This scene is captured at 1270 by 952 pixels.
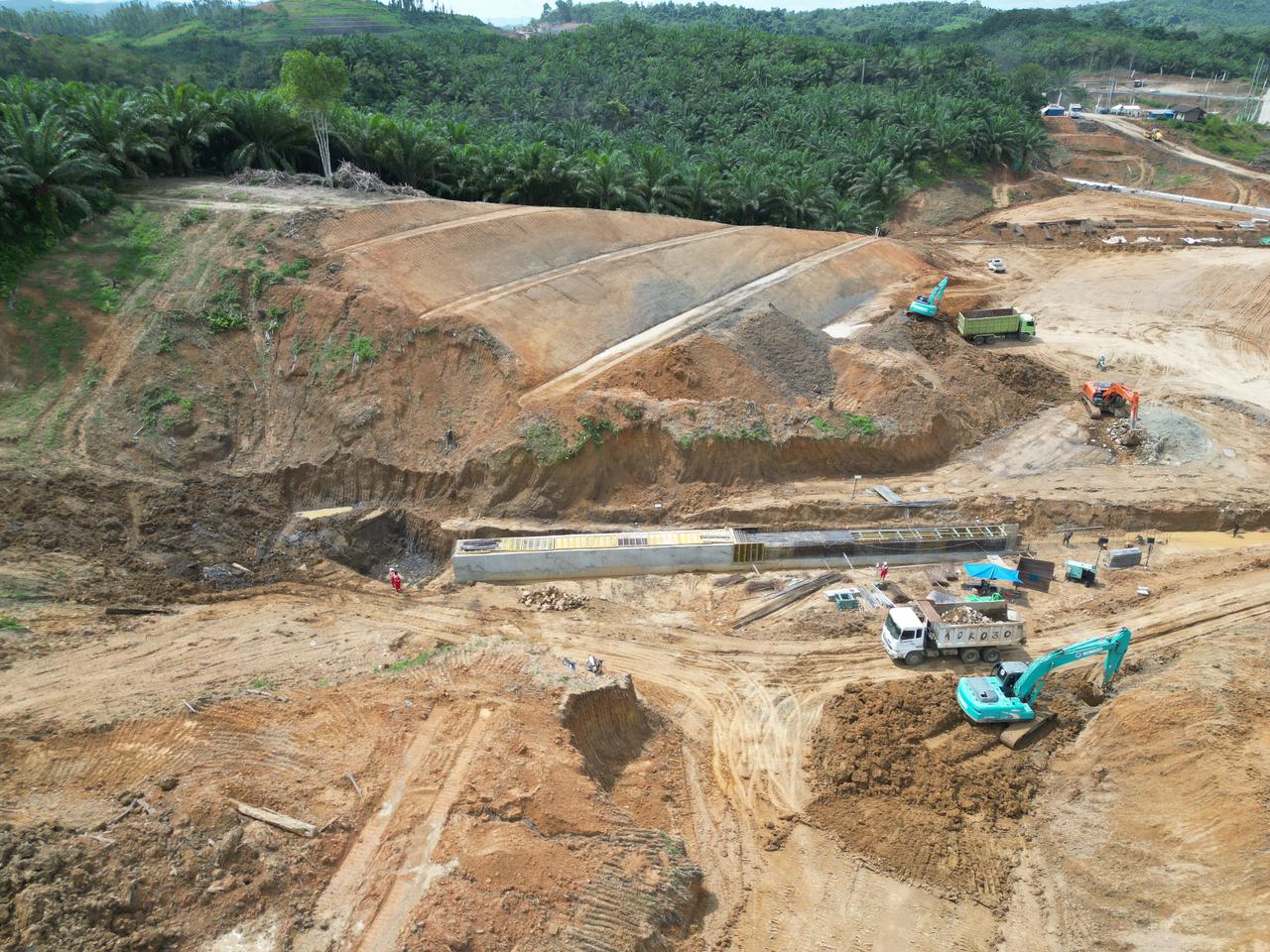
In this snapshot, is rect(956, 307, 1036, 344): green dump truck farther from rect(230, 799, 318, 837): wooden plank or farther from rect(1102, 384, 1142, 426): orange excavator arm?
rect(230, 799, 318, 837): wooden plank

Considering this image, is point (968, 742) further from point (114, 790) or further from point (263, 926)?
point (114, 790)

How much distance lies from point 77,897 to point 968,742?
1810 cm

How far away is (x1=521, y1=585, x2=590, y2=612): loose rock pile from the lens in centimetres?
2469

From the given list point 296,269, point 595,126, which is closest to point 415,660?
point 296,269

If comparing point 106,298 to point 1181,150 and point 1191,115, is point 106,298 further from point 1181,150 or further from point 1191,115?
point 1191,115

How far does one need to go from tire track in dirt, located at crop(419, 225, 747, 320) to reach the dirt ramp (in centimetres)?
1762

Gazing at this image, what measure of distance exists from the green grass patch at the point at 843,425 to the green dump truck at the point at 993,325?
11.4 metres

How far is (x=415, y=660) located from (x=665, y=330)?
60.5ft

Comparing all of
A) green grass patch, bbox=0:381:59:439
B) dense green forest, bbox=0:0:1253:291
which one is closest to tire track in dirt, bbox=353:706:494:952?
green grass patch, bbox=0:381:59:439

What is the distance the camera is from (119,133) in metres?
34.7

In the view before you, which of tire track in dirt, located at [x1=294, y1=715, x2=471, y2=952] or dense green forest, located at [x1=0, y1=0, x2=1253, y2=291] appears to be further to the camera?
dense green forest, located at [x1=0, y1=0, x2=1253, y2=291]

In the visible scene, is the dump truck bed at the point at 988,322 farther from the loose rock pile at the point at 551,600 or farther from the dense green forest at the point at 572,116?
the loose rock pile at the point at 551,600

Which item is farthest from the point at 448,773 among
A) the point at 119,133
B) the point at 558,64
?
the point at 558,64

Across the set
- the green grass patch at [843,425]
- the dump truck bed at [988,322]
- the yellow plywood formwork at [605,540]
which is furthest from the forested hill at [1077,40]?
the yellow plywood formwork at [605,540]
